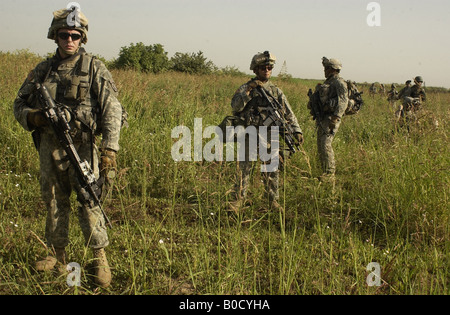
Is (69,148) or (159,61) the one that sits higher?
(159,61)

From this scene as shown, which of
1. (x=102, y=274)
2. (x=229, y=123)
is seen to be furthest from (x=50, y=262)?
(x=229, y=123)

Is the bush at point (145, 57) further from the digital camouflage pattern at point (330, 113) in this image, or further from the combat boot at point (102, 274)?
the combat boot at point (102, 274)

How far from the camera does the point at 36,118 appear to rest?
2.48 m

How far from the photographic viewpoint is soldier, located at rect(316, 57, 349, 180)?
5.23m

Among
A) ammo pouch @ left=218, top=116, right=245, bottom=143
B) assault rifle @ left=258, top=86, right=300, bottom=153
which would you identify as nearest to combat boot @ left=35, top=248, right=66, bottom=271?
ammo pouch @ left=218, top=116, right=245, bottom=143

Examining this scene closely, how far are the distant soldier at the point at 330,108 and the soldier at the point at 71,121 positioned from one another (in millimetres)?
3456

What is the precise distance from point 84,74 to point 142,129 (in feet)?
9.62

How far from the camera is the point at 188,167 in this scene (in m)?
4.60

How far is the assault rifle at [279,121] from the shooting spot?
157 inches

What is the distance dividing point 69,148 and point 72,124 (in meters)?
0.22

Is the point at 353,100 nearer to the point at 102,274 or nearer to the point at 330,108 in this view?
the point at 330,108

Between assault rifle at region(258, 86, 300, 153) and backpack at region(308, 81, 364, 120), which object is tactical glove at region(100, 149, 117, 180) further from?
backpack at region(308, 81, 364, 120)

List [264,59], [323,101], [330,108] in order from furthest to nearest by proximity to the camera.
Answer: [323,101]
[330,108]
[264,59]

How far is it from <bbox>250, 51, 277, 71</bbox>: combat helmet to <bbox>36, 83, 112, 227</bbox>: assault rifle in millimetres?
2286
